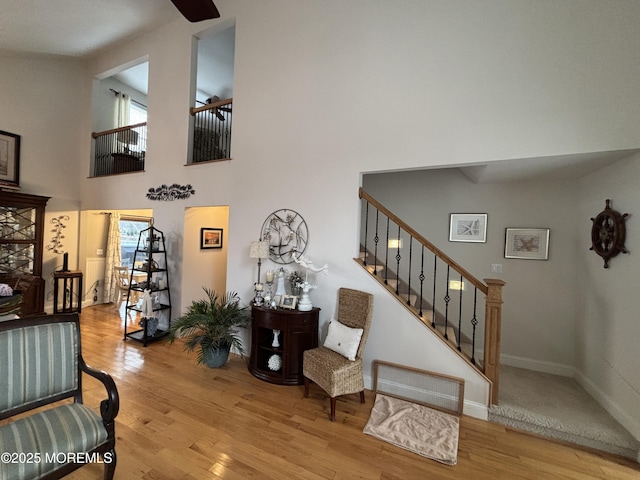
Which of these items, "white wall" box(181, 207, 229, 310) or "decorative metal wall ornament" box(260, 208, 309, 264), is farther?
"white wall" box(181, 207, 229, 310)

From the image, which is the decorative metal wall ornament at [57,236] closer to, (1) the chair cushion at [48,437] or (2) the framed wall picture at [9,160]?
(2) the framed wall picture at [9,160]

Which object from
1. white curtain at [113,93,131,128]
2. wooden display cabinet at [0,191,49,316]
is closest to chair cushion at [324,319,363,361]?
wooden display cabinet at [0,191,49,316]

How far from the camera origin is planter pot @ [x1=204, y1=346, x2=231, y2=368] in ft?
10.7

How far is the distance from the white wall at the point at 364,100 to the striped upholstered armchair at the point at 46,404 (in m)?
2.07

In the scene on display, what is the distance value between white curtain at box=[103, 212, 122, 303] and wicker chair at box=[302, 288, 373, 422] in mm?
5451

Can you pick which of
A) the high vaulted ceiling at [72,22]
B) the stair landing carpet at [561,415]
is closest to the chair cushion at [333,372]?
the stair landing carpet at [561,415]

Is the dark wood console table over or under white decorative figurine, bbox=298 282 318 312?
under

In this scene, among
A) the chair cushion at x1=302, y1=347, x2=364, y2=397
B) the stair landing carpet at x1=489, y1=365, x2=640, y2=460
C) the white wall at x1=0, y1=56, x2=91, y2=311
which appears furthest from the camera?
the white wall at x1=0, y1=56, x2=91, y2=311

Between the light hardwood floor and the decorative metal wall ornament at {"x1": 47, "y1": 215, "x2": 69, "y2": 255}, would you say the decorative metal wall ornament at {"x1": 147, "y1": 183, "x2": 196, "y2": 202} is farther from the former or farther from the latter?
the light hardwood floor

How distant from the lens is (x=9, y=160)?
4.46 m

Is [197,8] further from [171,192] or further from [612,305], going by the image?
[612,305]

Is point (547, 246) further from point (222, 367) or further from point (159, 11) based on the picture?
point (159, 11)

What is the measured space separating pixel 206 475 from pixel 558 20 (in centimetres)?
464

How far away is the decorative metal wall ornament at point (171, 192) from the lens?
165 inches
